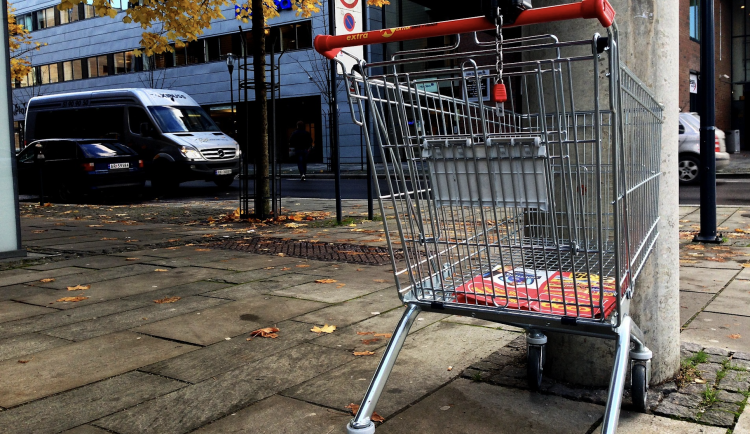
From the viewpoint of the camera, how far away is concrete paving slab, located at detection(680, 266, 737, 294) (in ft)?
17.1

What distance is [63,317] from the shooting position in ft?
15.6

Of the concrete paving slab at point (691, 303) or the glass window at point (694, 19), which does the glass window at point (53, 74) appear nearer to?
the glass window at point (694, 19)

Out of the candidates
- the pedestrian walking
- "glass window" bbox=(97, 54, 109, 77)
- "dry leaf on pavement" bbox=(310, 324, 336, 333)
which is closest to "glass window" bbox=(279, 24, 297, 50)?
the pedestrian walking

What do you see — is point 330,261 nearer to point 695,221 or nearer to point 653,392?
point 653,392

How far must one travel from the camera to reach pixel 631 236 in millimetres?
2619

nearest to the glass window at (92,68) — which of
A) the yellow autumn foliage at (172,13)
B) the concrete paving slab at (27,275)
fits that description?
the yellow autumn foliage at (172,13)

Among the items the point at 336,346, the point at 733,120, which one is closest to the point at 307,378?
the point at 336,346

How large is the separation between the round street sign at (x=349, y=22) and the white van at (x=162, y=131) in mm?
8595

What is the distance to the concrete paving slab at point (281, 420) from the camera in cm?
283

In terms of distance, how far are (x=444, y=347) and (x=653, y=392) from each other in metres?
1.18

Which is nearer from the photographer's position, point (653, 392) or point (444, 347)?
point (653, 392)

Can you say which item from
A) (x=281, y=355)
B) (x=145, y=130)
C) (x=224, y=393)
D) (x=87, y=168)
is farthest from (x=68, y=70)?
(x=224, y=393)

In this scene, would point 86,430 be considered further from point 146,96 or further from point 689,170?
point 146,96

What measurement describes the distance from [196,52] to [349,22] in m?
31.0
